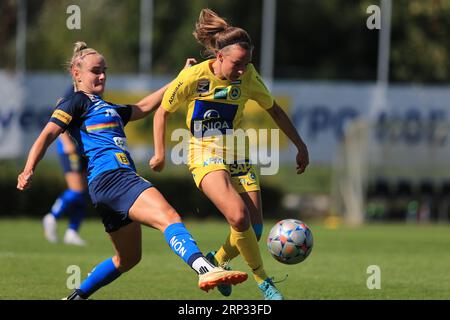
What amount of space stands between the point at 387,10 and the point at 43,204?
411 inches

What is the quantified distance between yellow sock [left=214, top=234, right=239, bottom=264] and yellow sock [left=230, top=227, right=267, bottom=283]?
0.84 ft

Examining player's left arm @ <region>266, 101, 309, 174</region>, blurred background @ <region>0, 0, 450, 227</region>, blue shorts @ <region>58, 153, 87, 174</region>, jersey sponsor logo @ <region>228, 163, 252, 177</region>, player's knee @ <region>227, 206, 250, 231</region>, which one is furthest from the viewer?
blurred background @ <region>0, 0, 450, 227</region>

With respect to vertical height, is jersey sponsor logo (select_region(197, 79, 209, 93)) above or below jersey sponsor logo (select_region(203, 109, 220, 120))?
above

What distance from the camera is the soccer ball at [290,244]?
773 centimetres

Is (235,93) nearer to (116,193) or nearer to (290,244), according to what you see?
(290,244)

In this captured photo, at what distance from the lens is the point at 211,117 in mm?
7613

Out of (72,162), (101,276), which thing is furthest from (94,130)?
(72,162)

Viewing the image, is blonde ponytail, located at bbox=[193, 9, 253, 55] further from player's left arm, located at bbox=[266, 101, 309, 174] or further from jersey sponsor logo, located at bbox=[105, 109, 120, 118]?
jersey sponsor logo, located at bbox=[105, 109, 120, 118]

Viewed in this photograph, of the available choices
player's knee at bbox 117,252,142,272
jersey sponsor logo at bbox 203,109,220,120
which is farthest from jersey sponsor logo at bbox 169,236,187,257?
jersey sponsor logo at bbox 203,109,220,120

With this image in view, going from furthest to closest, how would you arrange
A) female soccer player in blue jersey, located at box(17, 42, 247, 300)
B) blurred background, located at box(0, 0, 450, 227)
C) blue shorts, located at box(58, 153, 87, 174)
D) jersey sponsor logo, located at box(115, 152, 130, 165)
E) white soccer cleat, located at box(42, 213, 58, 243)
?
blurred background, located at box(0, 0, 450, 227) < white soccer cleat, located at box(42, 213, 58, 243) < blue shorts, located at box(58, 153, 87, 174) < jersey sponsor logo, located at box(115, 152, 130, 165) < female soccer player in blue jersey, located at box(17, 42, 247, 300)

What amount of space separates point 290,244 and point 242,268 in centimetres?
286

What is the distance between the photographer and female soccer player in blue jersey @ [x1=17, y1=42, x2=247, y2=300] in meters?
6.45

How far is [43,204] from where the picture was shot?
64.0ft

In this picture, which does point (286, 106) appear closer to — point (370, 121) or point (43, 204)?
point (370, 121)
